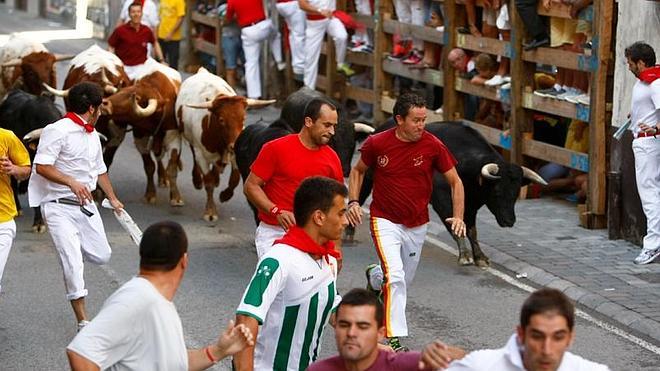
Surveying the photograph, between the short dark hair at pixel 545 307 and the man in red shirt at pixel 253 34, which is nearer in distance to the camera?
the short dark hair at pixel 545 307

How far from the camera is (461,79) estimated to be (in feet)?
61.1

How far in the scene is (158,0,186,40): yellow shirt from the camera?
2584 cm

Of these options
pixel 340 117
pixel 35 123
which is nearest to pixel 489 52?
pixel 340 117

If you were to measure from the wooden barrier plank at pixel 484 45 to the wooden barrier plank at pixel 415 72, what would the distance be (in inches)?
30.0

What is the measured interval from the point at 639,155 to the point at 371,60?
8.40 meters

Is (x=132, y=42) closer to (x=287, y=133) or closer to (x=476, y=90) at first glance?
(x=476, y=90)

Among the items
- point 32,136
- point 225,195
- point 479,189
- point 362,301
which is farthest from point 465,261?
point 362,301

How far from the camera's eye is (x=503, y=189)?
44.7ft

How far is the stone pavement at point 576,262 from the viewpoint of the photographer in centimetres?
1180

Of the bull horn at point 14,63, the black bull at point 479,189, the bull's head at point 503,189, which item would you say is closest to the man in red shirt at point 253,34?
the bull horn at point 14,63

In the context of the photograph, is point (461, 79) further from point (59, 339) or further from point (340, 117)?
point (59, 339)

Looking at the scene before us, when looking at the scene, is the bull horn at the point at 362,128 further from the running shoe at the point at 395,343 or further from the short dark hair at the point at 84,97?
the running shoe at the point at 395,343

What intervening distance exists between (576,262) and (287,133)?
9.45ft

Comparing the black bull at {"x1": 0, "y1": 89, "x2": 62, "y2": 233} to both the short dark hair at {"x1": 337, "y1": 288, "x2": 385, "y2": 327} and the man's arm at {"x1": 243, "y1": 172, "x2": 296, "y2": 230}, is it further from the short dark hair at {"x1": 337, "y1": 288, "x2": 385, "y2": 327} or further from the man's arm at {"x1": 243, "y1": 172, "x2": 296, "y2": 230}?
the short dark hair at {"x1": 337, "y1": 288, "x2": 385, "y2": 327}
